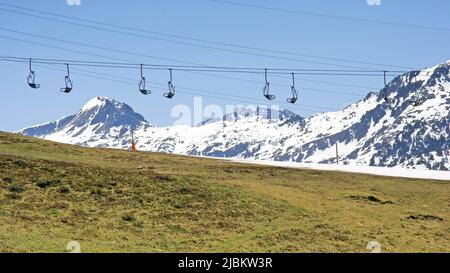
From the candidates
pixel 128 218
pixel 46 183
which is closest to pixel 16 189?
pixel 46 183

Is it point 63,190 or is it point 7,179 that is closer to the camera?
point 63,190

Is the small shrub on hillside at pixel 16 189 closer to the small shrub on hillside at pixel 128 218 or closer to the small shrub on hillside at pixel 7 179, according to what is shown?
the small shrub on hillside at pixel 7 179

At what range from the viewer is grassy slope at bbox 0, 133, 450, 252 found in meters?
49.9

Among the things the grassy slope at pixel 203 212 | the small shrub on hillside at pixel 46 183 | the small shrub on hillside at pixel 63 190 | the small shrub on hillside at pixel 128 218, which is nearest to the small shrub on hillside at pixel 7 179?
the grassy slope at pixel 203 212

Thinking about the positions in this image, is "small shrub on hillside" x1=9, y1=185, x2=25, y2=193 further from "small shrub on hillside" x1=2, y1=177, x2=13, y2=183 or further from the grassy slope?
"small shrub on hillside" x1=2, y1=177, x2=13, y2=183

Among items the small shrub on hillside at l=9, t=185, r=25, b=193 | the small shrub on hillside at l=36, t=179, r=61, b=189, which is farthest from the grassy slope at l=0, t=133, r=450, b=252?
the small shrub on hillside at l=36, t=179, r=61, b=189

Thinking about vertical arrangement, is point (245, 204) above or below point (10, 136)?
below

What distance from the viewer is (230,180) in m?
77.4

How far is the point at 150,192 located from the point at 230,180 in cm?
1481

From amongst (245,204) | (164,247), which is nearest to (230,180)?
(245,204)

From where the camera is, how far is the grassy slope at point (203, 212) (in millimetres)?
49938

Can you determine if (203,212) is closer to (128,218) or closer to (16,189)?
(128,218)

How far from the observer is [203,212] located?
196ft
